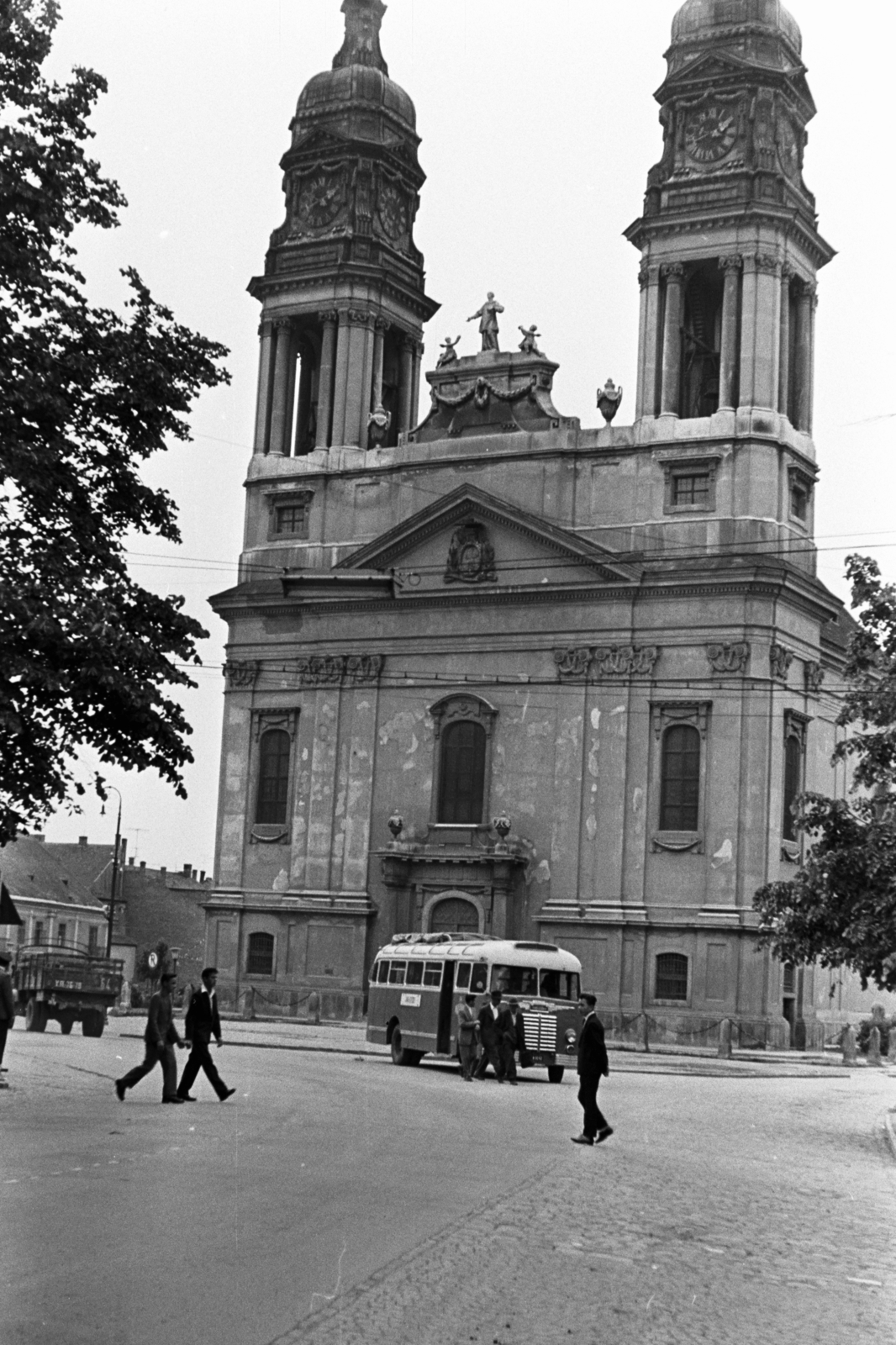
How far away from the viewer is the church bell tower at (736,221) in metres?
52.8

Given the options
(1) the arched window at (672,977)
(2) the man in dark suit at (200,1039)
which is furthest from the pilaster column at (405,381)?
(2) the man in dark suit at (200,1039)

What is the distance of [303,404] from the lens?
6178 cm

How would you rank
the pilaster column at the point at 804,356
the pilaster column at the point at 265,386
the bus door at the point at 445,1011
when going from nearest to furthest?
1. the bus door at the point at 445,1011
2. the pilaster column at the point at 804,356
3. the pilaster column at the point at 265,386

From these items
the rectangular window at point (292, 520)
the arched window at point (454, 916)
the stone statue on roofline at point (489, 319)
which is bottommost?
the arched window at point (454, 916)

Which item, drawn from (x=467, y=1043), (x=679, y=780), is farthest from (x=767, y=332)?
(x=467, y=1043)

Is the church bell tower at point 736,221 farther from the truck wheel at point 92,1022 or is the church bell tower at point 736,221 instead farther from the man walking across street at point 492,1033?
the man walking across street at point 492,1033

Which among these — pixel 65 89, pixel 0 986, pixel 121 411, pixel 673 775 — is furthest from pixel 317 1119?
pixel 673 775

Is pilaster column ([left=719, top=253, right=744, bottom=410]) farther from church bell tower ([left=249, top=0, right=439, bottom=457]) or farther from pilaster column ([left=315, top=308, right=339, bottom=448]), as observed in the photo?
pilaster column ([left=315, top=308, right=339, bottom=448])

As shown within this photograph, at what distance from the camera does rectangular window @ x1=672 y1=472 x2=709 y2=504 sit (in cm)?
5256

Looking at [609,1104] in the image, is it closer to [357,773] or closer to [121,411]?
[121,411]

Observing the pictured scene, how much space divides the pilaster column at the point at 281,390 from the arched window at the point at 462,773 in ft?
38.4

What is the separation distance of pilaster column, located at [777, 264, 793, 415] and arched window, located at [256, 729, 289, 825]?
1770cm

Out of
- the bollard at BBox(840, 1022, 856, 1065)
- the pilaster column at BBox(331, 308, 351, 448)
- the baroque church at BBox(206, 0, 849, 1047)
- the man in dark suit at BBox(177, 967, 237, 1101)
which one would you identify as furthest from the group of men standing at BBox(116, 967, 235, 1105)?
the pilaster column at BBox(331, 308, 351, 448)

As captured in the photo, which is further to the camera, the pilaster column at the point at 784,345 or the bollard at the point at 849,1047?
the pilaster column at the point at 784,345
